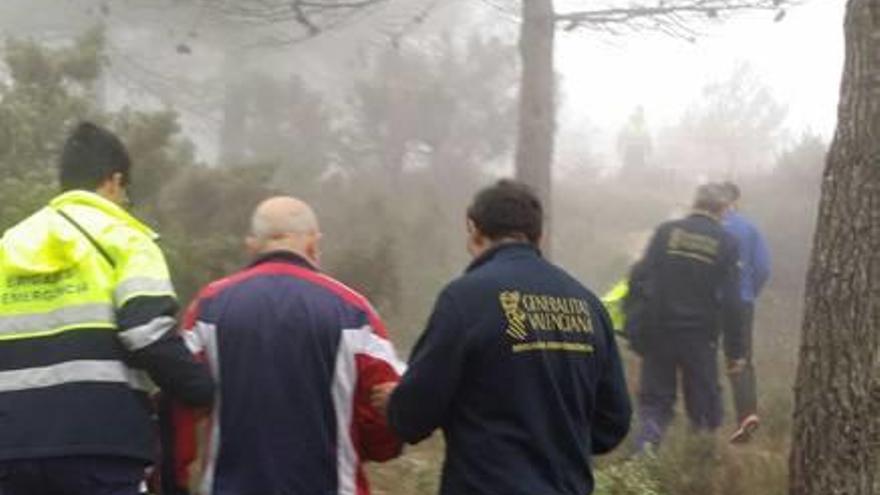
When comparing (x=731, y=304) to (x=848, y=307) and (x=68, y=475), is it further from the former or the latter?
(x=68, y=475)

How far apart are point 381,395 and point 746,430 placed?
4.53 metres

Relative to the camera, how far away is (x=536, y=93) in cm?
1129

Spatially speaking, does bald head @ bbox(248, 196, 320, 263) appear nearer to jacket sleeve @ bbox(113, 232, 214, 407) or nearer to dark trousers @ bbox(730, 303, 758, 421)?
jacket sleeve @ bbox(113, 232, 214, 407)

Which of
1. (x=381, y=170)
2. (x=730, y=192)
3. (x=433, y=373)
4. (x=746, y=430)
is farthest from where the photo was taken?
(x=381, y=170)

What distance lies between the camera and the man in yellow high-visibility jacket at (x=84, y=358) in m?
3.23

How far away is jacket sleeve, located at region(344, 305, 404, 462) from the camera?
3439mm

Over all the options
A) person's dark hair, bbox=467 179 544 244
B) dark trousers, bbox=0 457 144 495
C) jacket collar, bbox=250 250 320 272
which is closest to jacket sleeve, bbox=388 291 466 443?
person's dark hair, bbox=467 179 544 244

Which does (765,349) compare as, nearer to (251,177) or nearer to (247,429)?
(251,177)

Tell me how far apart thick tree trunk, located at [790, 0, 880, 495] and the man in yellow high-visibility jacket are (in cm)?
255

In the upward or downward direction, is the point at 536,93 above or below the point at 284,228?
above

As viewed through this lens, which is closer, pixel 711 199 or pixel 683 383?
pixel 711 199

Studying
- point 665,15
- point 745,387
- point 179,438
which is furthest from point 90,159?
point 665,15

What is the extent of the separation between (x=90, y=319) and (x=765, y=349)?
9.64 meters

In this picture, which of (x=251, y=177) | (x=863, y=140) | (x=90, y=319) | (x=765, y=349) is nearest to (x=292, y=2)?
(x=251, y=177)
